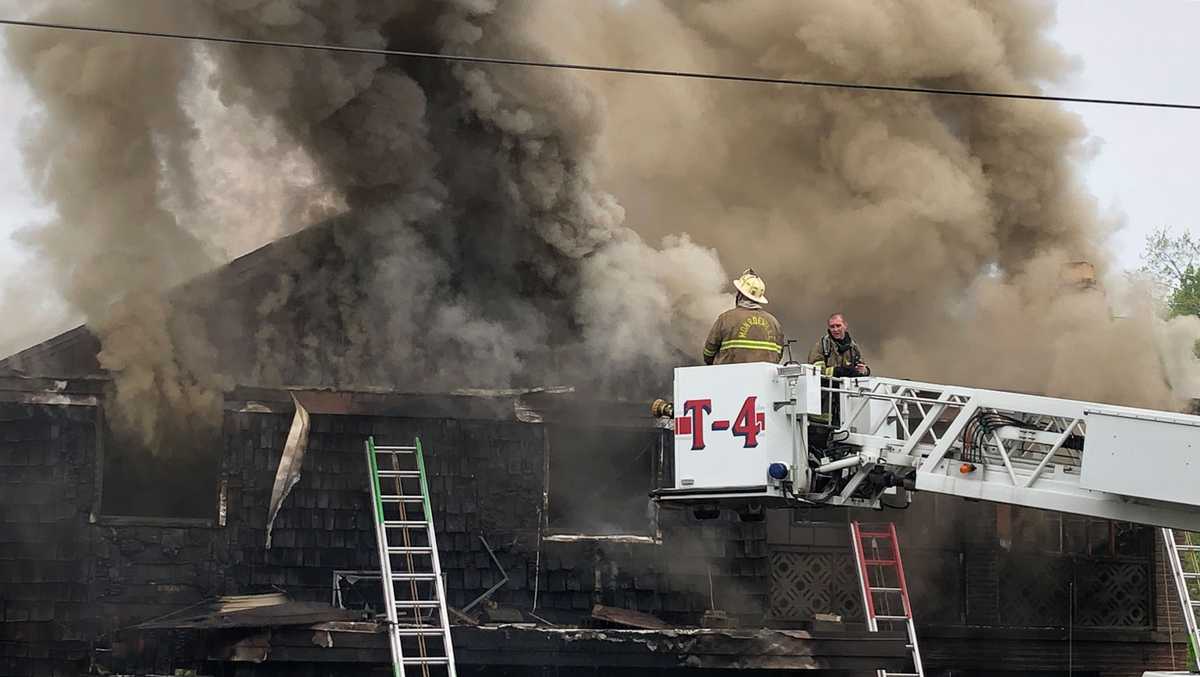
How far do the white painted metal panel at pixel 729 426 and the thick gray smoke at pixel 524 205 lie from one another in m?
3.41

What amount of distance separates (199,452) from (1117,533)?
8.48m

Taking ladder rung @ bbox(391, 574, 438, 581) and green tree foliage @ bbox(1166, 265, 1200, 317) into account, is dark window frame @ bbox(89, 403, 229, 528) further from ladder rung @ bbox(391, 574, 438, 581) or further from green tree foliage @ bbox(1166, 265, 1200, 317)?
green tree foliage @ bbox(1166, 265, 1200, 317)

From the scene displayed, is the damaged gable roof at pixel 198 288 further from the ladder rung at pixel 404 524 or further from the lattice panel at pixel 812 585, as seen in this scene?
the lattice panel at pixel 812 585

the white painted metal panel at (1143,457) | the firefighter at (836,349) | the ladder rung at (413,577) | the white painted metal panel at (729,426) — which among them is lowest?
the ladder rung at (413,577)

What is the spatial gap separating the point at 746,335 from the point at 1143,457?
2.91 meters

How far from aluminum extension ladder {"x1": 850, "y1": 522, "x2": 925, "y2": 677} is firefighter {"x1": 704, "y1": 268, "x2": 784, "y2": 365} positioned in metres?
3.40

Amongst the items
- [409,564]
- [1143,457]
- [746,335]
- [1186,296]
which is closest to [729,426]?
[746,335]

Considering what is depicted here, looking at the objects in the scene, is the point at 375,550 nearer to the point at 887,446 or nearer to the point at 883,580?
the point at 883,580

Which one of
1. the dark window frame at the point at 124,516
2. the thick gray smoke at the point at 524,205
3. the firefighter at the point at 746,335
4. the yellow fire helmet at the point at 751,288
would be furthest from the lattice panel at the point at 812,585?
the dark window frame at the point at 124,516

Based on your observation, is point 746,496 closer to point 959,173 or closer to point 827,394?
point 827,394

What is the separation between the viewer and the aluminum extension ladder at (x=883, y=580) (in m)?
13.2

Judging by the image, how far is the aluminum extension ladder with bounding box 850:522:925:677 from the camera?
13180 mm

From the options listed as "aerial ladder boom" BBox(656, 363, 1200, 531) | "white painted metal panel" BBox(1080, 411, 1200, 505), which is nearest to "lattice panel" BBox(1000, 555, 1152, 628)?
"aerial ladder boom" BBox(656, 363, 1200, 531)

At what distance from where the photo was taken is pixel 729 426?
32.6 feet
